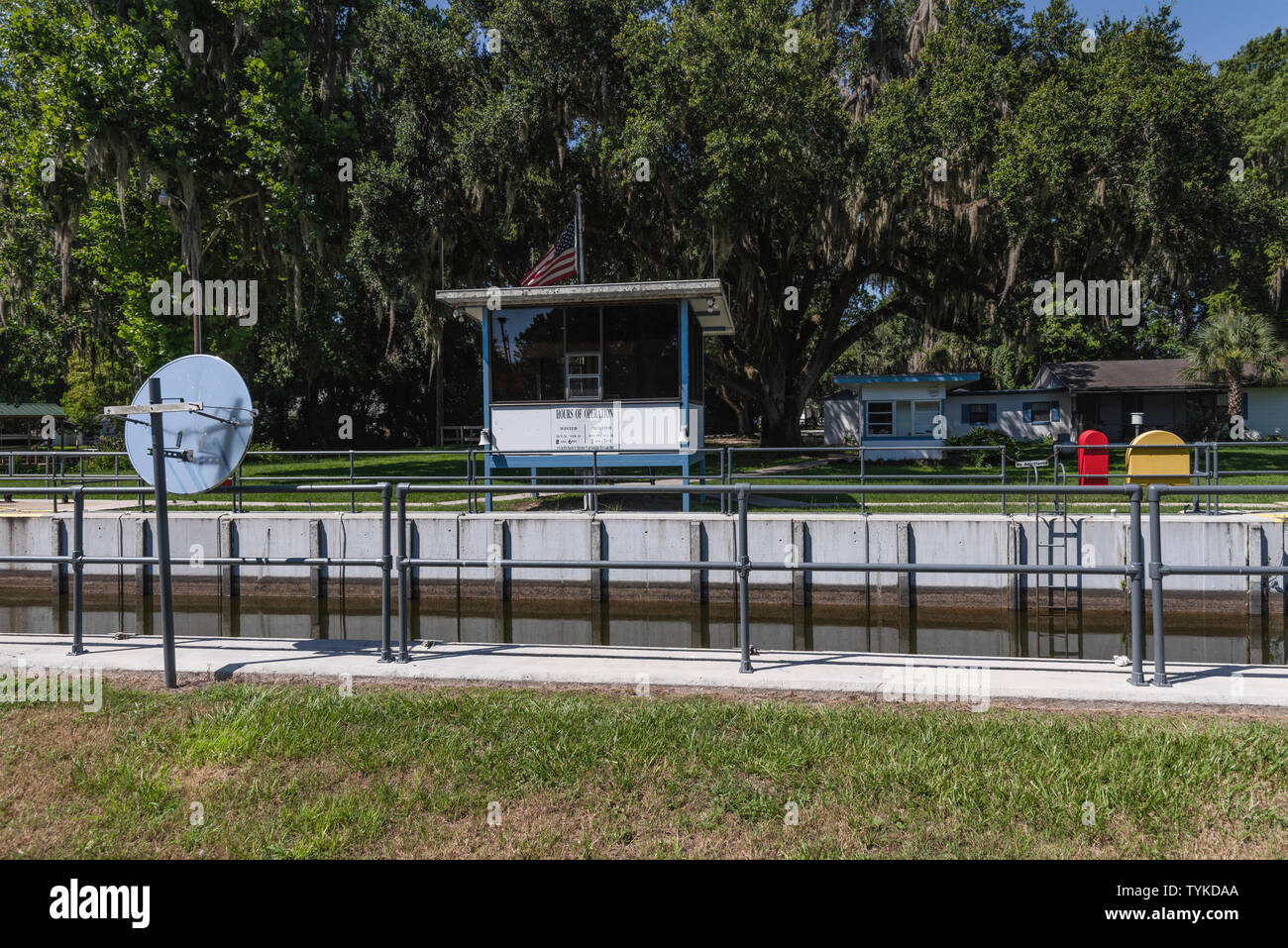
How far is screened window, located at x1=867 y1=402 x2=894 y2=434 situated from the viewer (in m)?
30.1

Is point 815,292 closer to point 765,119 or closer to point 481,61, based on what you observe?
point 765,119

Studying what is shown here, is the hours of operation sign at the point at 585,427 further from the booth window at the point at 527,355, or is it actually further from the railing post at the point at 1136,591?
the railing post at the point at 1136,591

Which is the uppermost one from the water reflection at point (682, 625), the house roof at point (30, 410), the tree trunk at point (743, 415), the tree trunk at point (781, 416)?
Answer: the house roof at point (30, 410)

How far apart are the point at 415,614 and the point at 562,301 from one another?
20.5ft

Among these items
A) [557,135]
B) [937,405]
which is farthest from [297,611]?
[937,405]

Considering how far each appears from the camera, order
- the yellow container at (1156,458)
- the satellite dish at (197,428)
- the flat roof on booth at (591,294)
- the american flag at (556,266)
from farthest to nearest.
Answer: the american flag at (556,266), the flat roof on booth at (591,294), the yellow container at (1156,458), the satellite dish at (197,428)

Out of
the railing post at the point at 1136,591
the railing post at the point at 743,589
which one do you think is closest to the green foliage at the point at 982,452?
the railing post at the point at 1136,591

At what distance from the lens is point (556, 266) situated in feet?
54.3

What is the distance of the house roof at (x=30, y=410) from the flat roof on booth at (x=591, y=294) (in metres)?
44.3

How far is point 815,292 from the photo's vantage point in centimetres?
3147

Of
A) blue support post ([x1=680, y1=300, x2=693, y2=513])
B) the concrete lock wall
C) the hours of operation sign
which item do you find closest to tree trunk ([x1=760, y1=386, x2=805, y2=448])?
blue support post ([x1=680, y1=300, x2=693, y2=513])

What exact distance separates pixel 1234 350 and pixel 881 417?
1279 cm

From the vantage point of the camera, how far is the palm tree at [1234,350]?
29.1 meters

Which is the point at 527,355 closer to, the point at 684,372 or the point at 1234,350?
the point at 684,372
